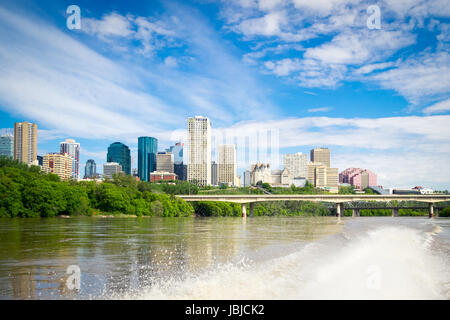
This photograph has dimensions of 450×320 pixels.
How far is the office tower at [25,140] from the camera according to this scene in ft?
606

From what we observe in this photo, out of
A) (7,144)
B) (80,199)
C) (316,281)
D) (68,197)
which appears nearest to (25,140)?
(7,144)

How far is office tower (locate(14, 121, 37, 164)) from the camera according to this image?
18462 cm

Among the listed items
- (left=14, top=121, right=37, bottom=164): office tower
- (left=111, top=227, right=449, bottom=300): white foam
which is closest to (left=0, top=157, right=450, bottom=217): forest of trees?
(left=111, top=227, right=449, bottom=300): white foam

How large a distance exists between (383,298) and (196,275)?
574cm

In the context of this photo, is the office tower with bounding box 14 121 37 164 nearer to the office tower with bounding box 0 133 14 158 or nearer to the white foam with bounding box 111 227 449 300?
the office tower with bounding box 0 133 14 158

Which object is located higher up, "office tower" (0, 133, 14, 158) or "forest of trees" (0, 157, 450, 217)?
"office tower" (0, 133, 14, 158)

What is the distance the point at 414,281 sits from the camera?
1214cm

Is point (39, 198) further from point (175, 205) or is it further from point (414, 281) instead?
point (414, 281)

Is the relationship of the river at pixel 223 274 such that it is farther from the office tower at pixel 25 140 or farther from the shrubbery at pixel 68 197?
the office tower at pixel 25 140

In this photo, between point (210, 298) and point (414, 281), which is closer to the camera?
point (210, 298)

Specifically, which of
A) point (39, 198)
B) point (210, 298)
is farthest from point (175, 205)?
point (210, 298)

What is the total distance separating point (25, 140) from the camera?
190 meters

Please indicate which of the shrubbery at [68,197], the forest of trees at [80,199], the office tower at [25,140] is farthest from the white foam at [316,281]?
the office tower at [25,140]
